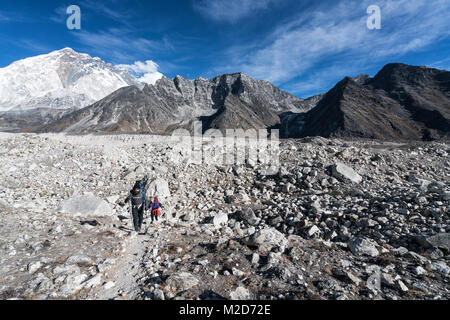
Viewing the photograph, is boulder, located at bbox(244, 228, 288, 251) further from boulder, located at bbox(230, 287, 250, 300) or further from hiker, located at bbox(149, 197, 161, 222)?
hiker, located at bbox(149, 197, 161, 222)

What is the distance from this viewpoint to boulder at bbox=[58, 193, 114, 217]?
656 centimetres

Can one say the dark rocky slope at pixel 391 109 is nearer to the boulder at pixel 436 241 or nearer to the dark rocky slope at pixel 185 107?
the dark rocky slope at pixel 185 107

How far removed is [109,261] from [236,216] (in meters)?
3.84

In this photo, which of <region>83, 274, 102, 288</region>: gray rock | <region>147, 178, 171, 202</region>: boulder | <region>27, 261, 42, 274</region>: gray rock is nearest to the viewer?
<region>83, 274, 102, 288</region>: gray rock

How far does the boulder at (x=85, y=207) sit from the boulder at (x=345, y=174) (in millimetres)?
8438

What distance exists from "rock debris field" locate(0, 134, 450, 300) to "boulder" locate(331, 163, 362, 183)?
53 millimetres

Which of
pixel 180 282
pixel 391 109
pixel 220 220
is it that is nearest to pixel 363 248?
pixel 220 220

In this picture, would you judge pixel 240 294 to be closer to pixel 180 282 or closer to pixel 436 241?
pixel 180 282

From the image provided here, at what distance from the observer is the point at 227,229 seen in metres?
6.11

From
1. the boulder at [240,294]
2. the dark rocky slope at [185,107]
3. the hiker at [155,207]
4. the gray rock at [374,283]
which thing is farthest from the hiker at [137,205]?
the dark rocky slope at [185,107]

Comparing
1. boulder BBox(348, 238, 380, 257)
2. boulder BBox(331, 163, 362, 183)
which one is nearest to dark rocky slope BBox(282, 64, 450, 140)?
boulder BBox(331, 163, 362, 183)
